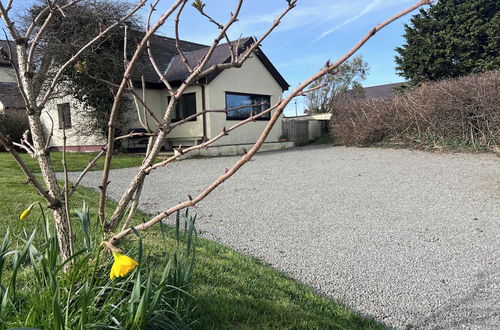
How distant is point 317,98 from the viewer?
1117 inches

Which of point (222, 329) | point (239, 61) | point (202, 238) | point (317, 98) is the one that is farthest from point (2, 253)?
point (317, 98)

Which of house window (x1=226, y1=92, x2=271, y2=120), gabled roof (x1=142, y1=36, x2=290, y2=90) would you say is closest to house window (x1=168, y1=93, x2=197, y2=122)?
gabled roof (x1=142, y1=36, x2=290, y2=90)

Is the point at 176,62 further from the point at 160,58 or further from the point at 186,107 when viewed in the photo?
the point at 186,107

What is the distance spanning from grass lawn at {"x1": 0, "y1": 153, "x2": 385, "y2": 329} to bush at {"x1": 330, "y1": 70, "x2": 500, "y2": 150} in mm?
11028

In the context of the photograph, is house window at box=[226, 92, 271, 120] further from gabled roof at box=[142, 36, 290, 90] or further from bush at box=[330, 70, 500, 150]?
bush at box=[330, 70, 500, 150]

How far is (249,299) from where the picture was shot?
8.28 ft

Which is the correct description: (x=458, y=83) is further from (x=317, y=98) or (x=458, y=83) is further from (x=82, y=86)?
(x=317, y=98)

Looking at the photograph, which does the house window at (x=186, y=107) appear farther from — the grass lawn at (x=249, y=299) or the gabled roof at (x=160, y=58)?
the grass lawn at (x=249, y=299)

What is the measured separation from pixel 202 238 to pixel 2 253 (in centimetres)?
293

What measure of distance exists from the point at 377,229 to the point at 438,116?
9663mm

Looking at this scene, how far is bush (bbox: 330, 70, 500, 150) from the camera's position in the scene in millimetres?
11289

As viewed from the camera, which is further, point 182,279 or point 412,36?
point 412,36

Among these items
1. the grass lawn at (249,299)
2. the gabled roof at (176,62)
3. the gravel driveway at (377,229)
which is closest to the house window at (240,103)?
the gabled roof at (176,62)

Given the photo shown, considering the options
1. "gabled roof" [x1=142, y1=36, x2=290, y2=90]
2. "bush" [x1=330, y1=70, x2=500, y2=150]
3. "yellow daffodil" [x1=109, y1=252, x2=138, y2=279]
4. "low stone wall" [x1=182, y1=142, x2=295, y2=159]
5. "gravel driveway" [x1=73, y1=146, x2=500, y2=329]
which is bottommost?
"gravel driveway" [x1=73, y1=146, x2=500, y2=329]
